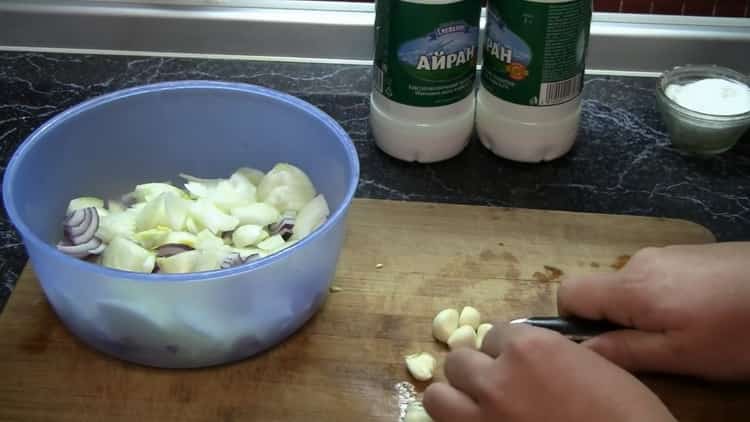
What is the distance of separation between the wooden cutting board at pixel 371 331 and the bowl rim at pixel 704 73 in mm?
154

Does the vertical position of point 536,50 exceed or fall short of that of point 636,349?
it exceeds it

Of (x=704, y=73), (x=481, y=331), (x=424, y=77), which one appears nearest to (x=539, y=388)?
(x=481, y=331)

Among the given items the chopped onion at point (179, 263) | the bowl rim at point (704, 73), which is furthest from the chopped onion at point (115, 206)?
the bowl rim at point (704, 73)

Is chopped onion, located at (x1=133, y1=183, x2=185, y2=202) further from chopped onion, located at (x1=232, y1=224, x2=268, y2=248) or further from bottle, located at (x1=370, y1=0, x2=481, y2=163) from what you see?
bottle, located at (x1=370, y1=0, x2=481, y2=163)

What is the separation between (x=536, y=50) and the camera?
0.91 metres

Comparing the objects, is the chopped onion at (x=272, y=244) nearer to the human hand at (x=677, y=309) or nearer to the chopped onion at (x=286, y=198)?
the chopped onion at (x=286, y=198)

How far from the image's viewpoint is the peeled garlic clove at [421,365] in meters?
0.76

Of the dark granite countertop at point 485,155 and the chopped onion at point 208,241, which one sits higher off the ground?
the chopped onion at point 208,241

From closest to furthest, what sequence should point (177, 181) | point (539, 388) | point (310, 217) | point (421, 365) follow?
point (539, 388) → point (421, 365) → point (310, 217) → point (177, 181)

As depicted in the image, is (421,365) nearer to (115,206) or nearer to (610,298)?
(610,298)

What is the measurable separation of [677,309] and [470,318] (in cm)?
17

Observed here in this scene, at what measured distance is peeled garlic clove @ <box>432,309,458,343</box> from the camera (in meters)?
0.78

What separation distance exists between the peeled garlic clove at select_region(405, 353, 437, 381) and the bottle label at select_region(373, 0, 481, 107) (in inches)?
11.4

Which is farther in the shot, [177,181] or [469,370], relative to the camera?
[177,181]
